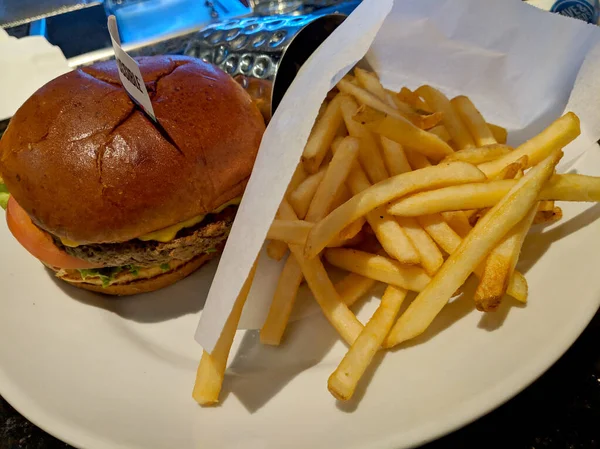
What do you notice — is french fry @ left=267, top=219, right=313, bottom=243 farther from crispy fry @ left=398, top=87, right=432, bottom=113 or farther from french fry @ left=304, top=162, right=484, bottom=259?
crispy fry @ left=398, top=87, right=432, bottom=113

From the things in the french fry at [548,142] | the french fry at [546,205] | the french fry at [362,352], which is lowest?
the french fry at [362,352]

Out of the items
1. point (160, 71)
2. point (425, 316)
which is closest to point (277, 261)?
point (425, 316)

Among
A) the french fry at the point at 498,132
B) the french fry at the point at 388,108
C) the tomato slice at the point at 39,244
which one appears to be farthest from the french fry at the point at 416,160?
the tomato slice at the point at 39,244

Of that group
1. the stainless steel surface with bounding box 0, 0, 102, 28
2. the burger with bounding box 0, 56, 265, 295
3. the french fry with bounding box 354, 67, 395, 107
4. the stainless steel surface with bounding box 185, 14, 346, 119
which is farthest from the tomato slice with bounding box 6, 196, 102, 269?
the stainless steel surface with bounding box 0, 0, 102, 28

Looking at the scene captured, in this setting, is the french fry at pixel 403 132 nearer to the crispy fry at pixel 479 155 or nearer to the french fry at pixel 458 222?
the crispy fry at pixel 479 155

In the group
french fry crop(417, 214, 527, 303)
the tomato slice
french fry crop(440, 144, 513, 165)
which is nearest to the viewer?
french fry crop(417, 214, 527, 303)

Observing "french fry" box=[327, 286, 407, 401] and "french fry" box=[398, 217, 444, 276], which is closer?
"french fry" box=[327, 286, 407, 401]
